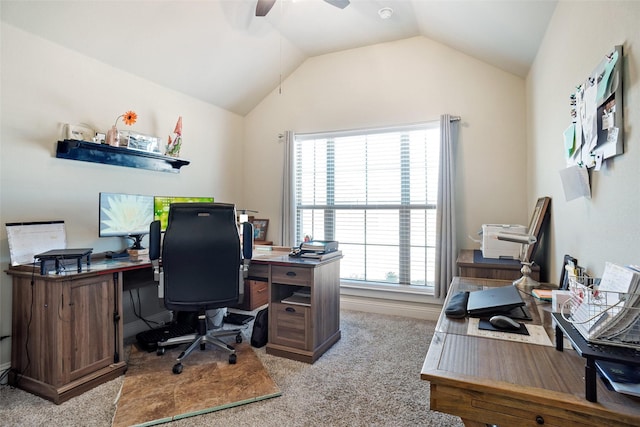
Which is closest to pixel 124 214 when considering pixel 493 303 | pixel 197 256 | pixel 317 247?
pixel 197 256

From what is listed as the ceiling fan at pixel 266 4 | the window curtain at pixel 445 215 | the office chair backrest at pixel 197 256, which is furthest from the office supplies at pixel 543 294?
the ceiling fan at pixel 266 4

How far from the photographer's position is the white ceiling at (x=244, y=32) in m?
2.45

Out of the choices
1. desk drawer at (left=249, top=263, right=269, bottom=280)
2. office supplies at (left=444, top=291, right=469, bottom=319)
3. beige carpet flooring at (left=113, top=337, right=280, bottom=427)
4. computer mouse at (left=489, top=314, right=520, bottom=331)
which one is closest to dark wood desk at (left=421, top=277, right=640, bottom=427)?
computer mouse at (left=489, top=314, right=520, bottom=331)

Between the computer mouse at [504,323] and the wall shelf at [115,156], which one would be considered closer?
the computer mouse at [504,323]

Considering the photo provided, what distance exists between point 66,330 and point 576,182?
3.06 metres

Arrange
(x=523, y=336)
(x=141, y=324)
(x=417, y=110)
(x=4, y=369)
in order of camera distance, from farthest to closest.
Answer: (x=417, y=110) < (x=141, y=324) < (x=4, y=369) < (x=523, y=336)

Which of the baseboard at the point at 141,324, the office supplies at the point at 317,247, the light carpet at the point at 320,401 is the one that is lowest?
the light carpet at the point at 320,401

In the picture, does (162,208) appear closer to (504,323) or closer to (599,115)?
(504,323)

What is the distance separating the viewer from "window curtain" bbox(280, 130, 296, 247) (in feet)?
13.9

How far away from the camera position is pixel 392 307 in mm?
3838

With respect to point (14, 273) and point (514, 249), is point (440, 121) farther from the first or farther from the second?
point (14, 273)

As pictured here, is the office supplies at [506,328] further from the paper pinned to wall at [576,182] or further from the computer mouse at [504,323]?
the paper pinned to wall at [576,182]

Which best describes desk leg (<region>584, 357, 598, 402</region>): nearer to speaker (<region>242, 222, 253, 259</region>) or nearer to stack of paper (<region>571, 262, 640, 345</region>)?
stack of paper (<region>571, 262, 640, 345</region>)

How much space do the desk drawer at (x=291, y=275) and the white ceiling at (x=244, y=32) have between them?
2257mm
